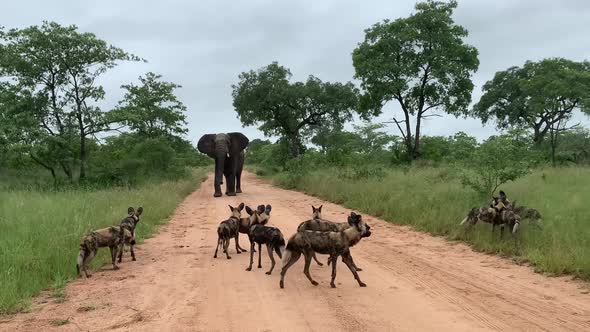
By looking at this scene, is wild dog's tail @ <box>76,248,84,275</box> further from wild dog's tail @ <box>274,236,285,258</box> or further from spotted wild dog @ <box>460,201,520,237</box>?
spotted wild dog @ <box>460,201,520,237</box>

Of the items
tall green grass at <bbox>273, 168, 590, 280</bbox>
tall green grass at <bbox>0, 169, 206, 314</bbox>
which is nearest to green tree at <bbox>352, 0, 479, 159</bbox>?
tall green grass at <bbox>273, 168, 590, 280</bbox>

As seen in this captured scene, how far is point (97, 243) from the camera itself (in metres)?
8.38

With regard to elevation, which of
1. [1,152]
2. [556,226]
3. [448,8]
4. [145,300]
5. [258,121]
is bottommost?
[145,300]

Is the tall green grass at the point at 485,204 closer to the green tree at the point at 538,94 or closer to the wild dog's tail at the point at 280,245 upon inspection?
the wild dog's tail at the point at 280,245

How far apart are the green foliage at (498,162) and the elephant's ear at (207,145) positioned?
14.0 metres

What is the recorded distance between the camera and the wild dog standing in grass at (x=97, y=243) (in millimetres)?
8156

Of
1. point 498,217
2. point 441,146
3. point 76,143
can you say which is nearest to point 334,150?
point 441,146

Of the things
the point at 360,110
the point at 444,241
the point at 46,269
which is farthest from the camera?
the point at 360,110

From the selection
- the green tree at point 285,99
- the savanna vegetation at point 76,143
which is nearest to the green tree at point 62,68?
the savanna vegetation at point 76,143

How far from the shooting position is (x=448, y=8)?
30.1 metres

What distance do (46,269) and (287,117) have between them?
33348 millimetres

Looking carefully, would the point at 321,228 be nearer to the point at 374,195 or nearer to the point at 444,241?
the point at 444,241

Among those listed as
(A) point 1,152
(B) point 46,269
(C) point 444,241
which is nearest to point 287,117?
(A) point 1,152

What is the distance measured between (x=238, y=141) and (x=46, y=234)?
637 inches
